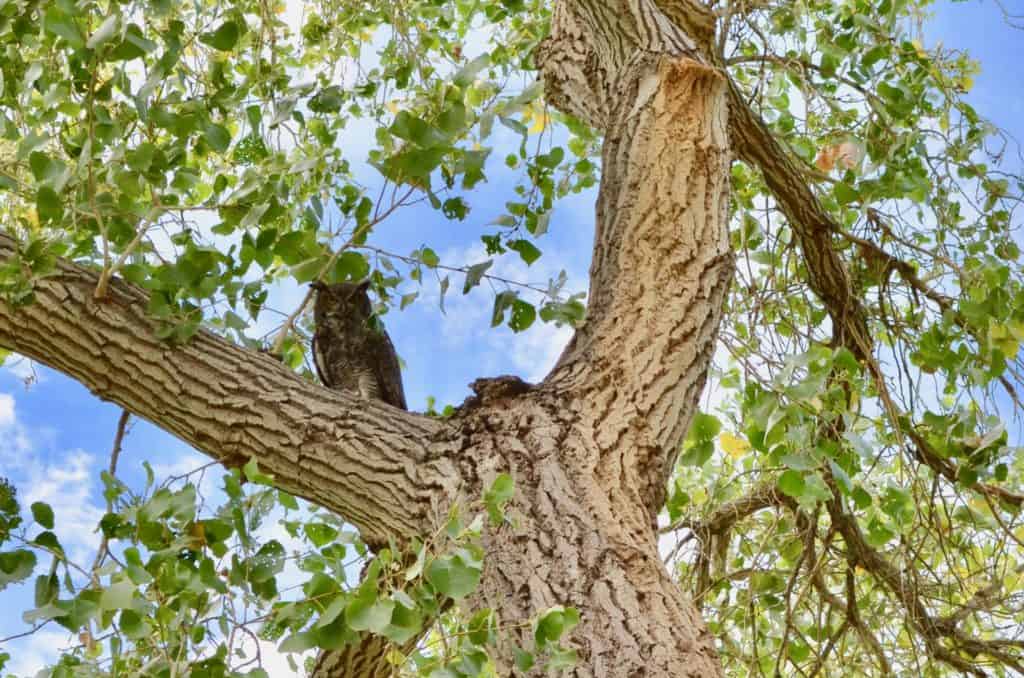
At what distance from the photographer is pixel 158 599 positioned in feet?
4.42

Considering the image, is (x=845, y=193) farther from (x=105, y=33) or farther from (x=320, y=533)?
(x=105, y=33)

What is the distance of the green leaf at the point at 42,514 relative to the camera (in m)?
1.38

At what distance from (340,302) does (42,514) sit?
3.36 feet

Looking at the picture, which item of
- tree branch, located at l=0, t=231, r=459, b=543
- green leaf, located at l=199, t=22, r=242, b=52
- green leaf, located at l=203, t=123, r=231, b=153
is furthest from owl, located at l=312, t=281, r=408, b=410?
green leaf, located at l=199, t=22, r=242, b=52

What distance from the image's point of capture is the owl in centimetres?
218

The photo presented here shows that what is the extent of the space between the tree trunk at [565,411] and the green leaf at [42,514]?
0.43 metres

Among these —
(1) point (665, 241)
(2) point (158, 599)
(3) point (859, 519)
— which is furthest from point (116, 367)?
(3) point (859, 519)

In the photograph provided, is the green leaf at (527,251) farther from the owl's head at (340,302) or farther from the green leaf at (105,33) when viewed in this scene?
the green leaf at (105,33)

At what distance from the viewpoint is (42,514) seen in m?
1.38

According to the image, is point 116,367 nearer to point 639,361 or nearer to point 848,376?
point 639,361

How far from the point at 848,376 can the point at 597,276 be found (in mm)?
588

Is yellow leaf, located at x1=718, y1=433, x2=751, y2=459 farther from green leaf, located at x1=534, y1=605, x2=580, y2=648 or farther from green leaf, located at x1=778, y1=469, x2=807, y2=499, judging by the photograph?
green leaf, located at x1=534, y1=605, x2=580, y2=648

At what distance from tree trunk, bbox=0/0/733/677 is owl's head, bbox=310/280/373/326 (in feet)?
1.40

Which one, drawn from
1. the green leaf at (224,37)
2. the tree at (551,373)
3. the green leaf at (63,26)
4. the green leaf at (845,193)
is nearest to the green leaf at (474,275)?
the tree at (551,373)
